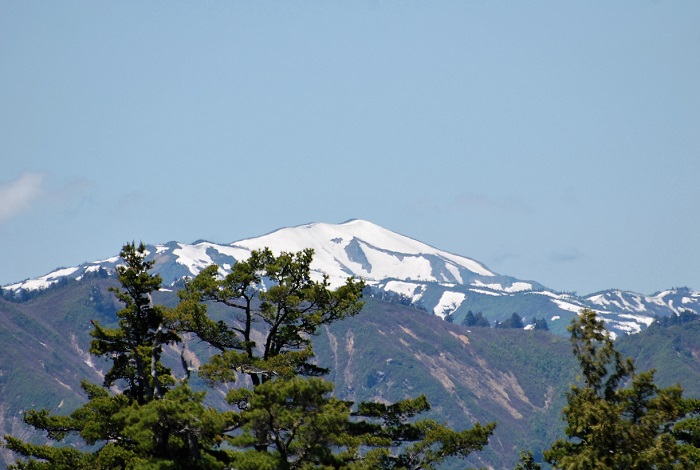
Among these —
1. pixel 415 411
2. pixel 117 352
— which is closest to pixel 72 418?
pixel 117 352

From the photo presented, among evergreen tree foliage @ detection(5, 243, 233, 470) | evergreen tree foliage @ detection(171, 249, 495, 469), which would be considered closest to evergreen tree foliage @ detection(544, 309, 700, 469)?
evergreen tree foliage @ detection(171, 249, 495, 469)

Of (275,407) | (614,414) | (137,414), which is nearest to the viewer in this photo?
(137,414)

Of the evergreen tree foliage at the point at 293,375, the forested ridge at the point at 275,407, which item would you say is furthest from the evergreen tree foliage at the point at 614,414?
the evergreen tree foliage at the point at 293,375

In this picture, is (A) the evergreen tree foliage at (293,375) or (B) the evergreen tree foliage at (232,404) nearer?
(B) the evergreen tree foliage at (232,404)

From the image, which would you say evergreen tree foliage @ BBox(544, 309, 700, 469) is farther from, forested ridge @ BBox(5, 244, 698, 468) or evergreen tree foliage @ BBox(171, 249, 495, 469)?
evergreen tree foliage @ BBox(171, 249, 495, 469)

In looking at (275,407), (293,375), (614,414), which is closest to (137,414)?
(275,407)

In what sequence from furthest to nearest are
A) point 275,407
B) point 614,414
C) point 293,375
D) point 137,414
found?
point 293,375
point 275,407
point 614,414
point 137,414

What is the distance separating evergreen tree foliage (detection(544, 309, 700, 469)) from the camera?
45.8m

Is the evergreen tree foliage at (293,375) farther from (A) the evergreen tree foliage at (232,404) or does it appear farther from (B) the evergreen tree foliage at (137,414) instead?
(B) the evergreen tree foliage at (137,414)

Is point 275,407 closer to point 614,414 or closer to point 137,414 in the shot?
point 137,414

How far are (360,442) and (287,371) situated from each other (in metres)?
4.63

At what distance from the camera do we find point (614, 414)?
150 ft

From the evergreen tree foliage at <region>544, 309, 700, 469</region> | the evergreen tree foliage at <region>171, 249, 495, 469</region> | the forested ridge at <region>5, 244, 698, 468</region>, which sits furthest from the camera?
the evergreen tree foliage at <region>171, 249, 495, 469</region>

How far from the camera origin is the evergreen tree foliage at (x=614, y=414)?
45.8 meters
